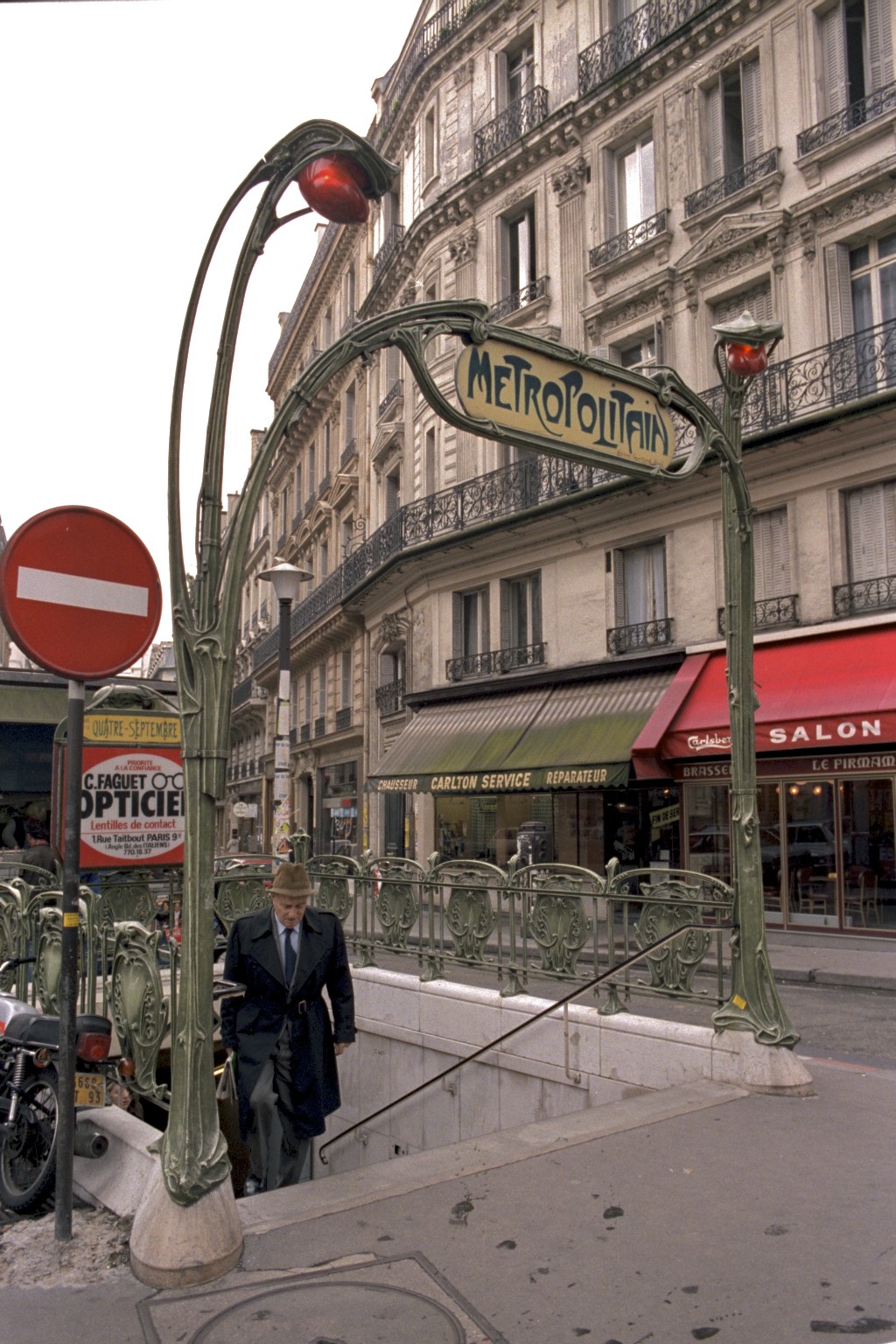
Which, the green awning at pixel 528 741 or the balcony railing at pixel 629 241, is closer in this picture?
the green awning at pixel 528 741

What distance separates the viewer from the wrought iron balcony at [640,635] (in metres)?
19.3

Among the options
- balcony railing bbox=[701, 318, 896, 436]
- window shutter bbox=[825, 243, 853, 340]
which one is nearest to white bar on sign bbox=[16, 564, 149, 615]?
balcony railing bbox=[701, 318, 896, 436]

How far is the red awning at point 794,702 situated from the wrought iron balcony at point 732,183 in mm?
8265

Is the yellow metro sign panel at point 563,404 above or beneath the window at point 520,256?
beneath

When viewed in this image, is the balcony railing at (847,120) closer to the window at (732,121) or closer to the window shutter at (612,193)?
the window at (732,121)

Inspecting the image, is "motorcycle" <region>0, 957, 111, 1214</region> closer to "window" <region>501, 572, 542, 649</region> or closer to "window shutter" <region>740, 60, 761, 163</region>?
"window" <region>501, 572, 542, 649</region>

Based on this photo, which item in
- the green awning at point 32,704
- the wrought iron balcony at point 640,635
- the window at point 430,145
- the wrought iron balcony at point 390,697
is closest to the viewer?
the wrought iron balcony at point 640,635

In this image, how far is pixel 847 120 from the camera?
17.4 metres

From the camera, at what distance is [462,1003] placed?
884 centimetres

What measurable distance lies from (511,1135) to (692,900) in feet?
7.57

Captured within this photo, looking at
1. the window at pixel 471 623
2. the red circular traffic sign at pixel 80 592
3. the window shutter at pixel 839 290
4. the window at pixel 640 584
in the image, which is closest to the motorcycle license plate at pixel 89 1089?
the red circular traffic sign at pixel 80 592

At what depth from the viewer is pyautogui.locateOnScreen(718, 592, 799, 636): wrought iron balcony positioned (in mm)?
17375

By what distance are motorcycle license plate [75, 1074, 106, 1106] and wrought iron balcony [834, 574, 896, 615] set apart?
14139 mm

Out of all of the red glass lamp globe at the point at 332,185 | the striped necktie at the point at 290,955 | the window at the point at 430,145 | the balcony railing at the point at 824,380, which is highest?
the window at the point at 430,145
